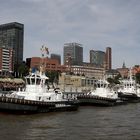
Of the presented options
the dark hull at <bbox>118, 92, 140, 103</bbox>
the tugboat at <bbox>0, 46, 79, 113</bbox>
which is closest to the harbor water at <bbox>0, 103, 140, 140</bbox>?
the tugboat at <bbox>0, 46, 79, 113</bbox>

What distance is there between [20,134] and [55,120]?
43.6 ft

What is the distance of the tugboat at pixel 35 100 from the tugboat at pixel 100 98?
14.8m

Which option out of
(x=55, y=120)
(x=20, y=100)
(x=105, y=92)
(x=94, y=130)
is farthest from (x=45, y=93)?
(x=105, y=92)

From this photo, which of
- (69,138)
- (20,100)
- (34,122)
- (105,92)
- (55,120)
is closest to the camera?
(69,138)

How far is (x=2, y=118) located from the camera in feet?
163

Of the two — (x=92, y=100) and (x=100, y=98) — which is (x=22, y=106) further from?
(x=100, y=98)

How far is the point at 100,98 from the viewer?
84.6 metres

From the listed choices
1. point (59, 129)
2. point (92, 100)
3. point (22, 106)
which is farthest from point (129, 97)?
point (59, 129)

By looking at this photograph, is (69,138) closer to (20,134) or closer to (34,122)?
(20,134)

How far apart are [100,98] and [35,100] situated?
29.0 meters

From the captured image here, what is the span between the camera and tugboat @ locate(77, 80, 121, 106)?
83312 mm

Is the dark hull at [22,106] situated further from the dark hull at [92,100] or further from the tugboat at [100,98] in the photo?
the dark hull at [92,100]

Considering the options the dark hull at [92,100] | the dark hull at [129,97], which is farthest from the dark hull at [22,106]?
the dark hull at [129,97]

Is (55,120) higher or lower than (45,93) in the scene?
lower
